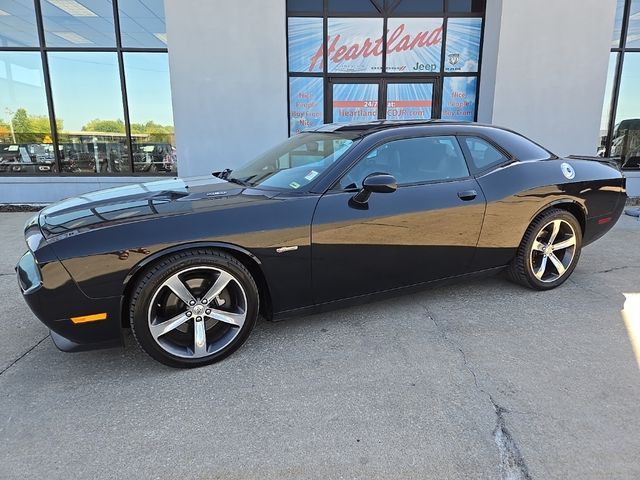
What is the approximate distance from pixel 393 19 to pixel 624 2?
442cm

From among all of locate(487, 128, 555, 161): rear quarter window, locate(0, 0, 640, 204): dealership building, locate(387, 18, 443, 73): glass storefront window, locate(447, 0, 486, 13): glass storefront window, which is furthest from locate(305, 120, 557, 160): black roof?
locate(447, 0, 486, 13): glass storefront window

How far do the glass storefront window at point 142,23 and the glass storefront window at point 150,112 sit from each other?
222 mm

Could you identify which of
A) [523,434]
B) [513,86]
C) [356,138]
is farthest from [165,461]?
[513,86]

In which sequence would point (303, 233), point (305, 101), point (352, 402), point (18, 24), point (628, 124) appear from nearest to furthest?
point (352, 402) → point (303, 233) → point (18, 24) → point (305, 101) → point (628, 124)

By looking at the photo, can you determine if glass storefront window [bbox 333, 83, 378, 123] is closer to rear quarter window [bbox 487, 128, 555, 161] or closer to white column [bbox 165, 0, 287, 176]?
white column [bbox 165, 0, 287, 176]

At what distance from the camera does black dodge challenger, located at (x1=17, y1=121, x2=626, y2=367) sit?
2.56m

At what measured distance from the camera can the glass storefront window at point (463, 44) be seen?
28.1 ft

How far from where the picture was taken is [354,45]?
8562 mm

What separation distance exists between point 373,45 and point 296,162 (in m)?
6.06

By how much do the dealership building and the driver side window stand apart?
489 centimetres

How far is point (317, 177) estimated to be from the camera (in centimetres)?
314

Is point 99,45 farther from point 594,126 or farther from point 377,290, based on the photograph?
point 594,126

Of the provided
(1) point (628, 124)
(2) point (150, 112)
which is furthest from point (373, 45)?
(1) point (628, 124)

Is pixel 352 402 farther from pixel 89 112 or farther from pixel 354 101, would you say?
pixel 89 112
